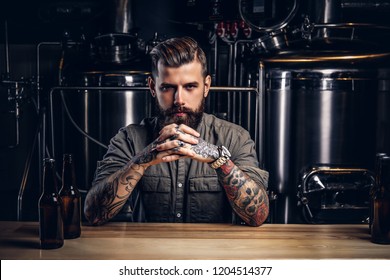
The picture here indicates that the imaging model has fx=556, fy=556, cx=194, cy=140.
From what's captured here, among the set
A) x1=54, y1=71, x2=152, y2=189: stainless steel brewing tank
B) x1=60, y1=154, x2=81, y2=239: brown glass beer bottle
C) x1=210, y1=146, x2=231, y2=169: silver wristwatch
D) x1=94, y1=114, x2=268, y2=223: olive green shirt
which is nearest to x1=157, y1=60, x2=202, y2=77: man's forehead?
x1=94, y1=114, x2=268, y2=223: olive green shirt

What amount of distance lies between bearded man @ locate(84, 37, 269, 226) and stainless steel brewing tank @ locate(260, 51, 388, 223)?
30.6 inches

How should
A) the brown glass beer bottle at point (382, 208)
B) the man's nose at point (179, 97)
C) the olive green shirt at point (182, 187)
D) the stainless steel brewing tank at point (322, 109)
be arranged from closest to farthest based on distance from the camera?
the brown glass beer bottle at point (382, 208)
the man's nose at point (179, 97)
the olive green shirt at point (182, 187)
the stainless steel brewing tank at point (322, 109)

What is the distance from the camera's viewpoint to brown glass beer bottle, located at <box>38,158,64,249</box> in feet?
4.10

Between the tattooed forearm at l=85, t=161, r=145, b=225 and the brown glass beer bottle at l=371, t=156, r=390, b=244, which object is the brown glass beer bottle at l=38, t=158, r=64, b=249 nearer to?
the tattooed forearm at l=85, t=161, r=145, b=225

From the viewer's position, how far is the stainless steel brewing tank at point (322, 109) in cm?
250

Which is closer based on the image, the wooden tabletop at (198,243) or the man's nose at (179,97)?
the wooden tabletop at (198,243)

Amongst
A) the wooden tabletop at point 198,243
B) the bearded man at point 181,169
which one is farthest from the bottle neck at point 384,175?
the bearded man at point 181,169

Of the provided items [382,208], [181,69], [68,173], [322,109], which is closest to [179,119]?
[181,69]

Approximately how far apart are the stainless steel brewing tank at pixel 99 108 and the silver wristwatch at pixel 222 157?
1509 millimetres

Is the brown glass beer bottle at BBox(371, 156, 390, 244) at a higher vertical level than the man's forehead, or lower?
lower

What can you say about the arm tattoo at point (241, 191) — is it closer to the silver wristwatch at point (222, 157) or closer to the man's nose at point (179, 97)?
the silver wristwatch at point (222, 157)

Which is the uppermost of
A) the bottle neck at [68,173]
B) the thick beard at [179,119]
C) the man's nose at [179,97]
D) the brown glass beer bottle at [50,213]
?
the man's nose at [179,97]

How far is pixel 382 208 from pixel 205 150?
466mm

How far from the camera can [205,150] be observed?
148cm
